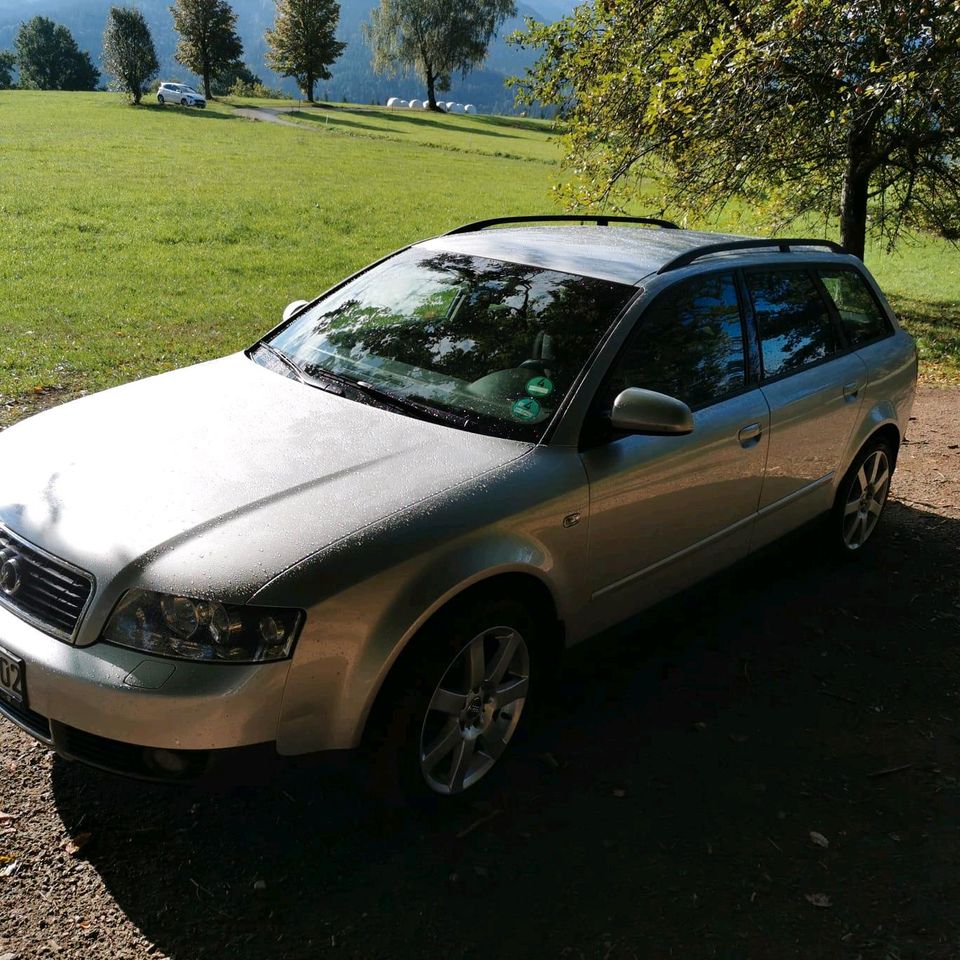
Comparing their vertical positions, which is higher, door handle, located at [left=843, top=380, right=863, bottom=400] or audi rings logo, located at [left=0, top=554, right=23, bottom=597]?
door handle, located at [left=843, top=380, right=863, bottom=400]

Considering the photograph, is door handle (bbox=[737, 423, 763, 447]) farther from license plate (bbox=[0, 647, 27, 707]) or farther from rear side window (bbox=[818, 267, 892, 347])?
license plate (bbox=[0, 647, 27, 707])

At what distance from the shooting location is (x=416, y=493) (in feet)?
9.61

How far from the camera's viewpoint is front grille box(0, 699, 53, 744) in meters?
2.69

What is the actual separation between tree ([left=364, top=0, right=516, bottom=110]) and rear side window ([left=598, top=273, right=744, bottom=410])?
7402 centimetres

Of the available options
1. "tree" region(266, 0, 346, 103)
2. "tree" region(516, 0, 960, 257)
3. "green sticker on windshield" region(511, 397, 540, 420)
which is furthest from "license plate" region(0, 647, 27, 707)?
"tree" region(266, 0, 346, 103)

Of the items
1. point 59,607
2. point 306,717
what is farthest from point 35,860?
point 306,717

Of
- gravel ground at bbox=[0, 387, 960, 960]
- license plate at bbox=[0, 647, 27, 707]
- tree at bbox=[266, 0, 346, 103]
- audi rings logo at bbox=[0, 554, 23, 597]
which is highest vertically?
tree at bbox=[266, 0, 346, 103]

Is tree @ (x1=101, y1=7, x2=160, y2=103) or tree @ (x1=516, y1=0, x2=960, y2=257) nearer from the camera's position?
tree @ (x1=516, y1=0, x2=960, y2=257)

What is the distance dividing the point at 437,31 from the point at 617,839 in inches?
3051

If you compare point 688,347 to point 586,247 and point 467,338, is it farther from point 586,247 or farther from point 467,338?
point 467,338

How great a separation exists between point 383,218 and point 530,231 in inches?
758

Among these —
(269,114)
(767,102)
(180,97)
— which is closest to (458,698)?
(767,102)

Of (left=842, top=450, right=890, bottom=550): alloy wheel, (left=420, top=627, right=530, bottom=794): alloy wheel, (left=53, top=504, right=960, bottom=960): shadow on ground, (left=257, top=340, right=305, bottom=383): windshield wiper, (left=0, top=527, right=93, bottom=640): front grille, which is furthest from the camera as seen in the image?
(left=842, top=450, right=890, bottom=550): alloy wheel

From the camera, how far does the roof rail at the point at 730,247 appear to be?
391cm
